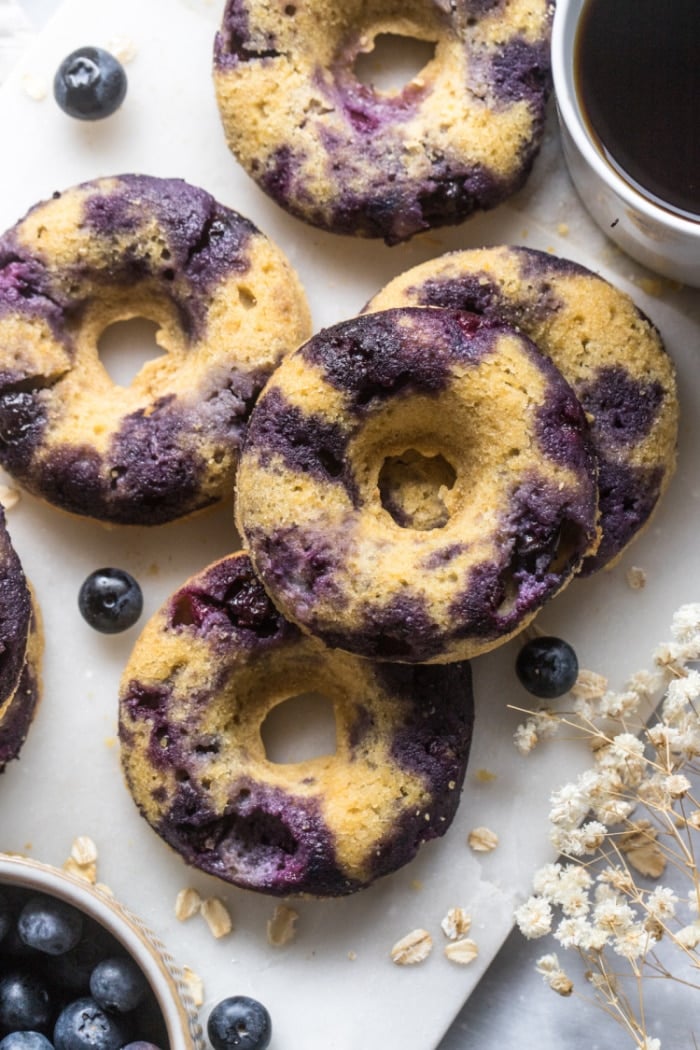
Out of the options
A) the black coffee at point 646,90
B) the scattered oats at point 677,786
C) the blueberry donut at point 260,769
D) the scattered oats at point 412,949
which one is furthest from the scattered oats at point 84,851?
the black coffee at point 646,90

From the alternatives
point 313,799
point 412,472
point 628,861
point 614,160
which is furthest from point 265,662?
point 614,160

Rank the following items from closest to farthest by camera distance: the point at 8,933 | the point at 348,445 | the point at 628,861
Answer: the point at 348,445, the point at 8,933, the point at 628,861

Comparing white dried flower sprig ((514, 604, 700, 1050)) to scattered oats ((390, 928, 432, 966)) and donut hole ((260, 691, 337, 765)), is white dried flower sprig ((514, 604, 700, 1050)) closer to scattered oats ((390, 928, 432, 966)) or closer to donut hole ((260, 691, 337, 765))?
scattered oats ((390, 928, 432, 966))

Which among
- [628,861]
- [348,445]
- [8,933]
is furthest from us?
[628,861]

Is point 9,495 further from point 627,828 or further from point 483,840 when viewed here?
point 627,828

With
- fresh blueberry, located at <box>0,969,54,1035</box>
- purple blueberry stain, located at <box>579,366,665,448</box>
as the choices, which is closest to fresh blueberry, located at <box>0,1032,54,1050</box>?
fresh blueberry, located at <box>0,969,54,1035</box>

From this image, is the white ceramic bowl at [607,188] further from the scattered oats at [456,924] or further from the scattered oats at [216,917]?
Result: the scattered oats at [216,917]

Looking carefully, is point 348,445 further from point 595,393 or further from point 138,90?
point 138,90
